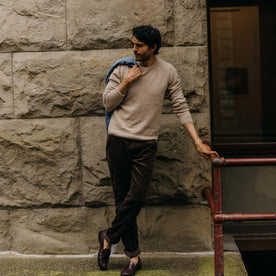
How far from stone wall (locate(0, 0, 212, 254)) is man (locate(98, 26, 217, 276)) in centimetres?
48

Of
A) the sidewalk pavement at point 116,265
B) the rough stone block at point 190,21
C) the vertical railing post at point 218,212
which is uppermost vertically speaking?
the rough stone block at point 190,21

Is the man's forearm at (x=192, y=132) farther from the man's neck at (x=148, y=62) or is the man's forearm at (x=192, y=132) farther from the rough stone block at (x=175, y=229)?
the rough stone block at (x=175, y=229)

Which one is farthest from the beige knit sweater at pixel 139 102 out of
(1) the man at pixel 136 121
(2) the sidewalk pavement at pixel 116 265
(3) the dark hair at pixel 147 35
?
(2) the sidewalk pavement at pixel 116 265

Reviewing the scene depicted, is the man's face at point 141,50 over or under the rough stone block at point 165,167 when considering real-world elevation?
over

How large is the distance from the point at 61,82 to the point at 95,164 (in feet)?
2.47

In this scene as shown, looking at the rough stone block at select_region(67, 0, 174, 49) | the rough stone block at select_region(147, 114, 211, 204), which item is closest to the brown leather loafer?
the rough stone block at select_region(147, 114, 211, 204)

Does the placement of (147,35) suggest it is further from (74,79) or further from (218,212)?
(218,212)

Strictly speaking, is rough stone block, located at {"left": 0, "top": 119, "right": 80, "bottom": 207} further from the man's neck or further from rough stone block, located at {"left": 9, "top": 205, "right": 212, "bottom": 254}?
the man's neck

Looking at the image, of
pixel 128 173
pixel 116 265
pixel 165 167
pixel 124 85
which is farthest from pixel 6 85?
pixel 116 265

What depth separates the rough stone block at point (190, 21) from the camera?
11.2 ft

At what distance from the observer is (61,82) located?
3477 millimetres

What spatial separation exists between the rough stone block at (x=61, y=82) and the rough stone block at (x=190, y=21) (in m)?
0.48

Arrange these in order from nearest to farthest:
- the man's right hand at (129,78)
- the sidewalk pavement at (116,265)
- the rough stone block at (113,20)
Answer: the man's right hand at (129,78) → the sidewalk pavement at (116,265) → the rough stone block at (113,20)

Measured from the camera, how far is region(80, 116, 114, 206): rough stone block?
3484 mm
